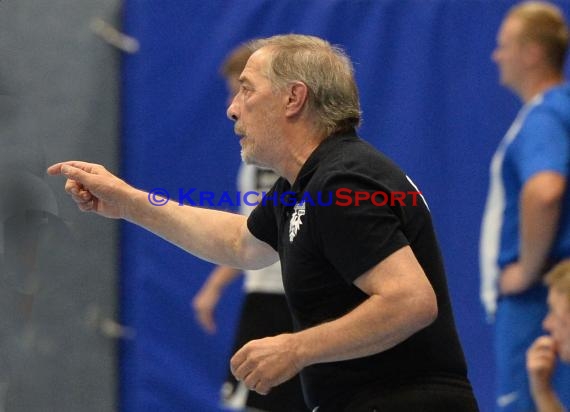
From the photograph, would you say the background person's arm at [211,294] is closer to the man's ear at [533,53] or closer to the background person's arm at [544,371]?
the man's ear at [533,53]

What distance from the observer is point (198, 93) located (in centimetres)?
460

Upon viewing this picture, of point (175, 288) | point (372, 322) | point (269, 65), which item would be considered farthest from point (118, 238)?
point (372, 322)

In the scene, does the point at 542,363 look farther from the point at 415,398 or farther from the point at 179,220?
the point at 179,220

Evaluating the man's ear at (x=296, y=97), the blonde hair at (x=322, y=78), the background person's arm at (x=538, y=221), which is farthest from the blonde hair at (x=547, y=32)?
the man's ear at (x=296, y=97)

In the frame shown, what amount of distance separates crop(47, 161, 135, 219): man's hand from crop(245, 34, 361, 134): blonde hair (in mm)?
512

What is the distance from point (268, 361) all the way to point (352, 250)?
0.27 meters

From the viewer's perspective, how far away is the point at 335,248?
2221 mm

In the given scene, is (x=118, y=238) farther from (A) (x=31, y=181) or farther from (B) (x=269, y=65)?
(B) (x=269, y=65)

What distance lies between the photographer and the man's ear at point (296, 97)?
97.4 inches

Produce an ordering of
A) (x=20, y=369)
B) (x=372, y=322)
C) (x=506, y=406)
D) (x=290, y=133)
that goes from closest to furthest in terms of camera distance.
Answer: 1. (x=372, y=322)
2. (x=290, y=133)
3. (x=506, y=406)
4. (x=20, y=369)

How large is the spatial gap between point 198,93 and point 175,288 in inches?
32.1

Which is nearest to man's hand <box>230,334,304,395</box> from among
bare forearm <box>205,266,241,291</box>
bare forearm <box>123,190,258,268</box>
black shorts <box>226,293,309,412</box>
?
bare forearm <box>123,190,258,268</box>

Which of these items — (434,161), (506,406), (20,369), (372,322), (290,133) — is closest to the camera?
(372,322)

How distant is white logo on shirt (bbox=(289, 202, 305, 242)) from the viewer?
2.34 metres
